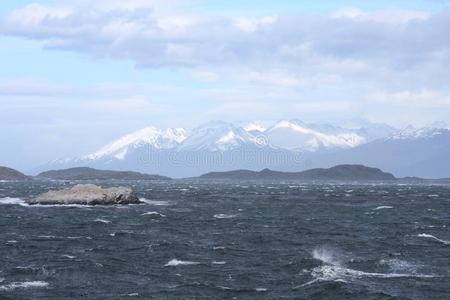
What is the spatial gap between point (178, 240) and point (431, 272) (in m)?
24.1

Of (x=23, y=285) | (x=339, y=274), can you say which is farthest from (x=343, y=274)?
(x=23, y=285)

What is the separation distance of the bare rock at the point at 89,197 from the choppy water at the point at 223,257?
28.2 meters

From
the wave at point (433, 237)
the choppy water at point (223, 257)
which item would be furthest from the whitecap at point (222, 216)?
the wave at point (433, 237)

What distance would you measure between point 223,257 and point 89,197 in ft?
237

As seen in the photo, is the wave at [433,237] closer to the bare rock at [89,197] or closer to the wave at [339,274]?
the wave at [339,274]

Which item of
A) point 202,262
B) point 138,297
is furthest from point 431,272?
point 138,297

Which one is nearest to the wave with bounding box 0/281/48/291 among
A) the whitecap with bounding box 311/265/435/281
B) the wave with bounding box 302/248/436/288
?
the wave with bounding box 302/248/436/288

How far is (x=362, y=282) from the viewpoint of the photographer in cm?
4462

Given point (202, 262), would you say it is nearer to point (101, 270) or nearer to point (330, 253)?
point (101, 270)

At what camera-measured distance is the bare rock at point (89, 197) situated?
12256 centimetres

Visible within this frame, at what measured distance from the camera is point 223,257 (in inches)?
2146

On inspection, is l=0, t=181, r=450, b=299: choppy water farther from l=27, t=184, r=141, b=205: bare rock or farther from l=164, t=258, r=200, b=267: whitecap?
l=27, t=184, r=141, b=205: bare rock

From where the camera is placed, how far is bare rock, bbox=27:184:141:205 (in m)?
123

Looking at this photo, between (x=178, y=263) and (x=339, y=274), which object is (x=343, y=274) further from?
(x=178, y=263)
